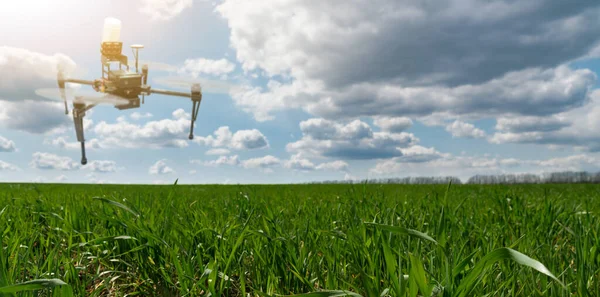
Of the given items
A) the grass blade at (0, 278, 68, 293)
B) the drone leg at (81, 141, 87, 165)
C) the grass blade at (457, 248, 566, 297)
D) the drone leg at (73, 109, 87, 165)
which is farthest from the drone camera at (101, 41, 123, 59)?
the grass blade at (457, 248, 566, 297)

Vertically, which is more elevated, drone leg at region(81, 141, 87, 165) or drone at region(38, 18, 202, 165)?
drone at region(38, 18, 202, 165)

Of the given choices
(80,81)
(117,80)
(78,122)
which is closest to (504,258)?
(117,80)

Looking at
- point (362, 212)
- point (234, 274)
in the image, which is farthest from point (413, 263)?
point (362, 212)

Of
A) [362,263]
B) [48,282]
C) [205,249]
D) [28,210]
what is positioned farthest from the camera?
[28,210]

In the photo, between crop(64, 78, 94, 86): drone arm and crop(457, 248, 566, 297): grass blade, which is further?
crop(64, 78, 94, 86): drone arm

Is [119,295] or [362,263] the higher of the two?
[362,263]

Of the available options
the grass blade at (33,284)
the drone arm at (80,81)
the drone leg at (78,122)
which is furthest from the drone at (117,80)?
the grass blade at (33,284)

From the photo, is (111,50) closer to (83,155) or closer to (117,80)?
Result: (117,80)

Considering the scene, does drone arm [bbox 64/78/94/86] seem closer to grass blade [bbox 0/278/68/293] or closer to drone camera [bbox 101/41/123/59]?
drone camera [bbox 101/41/123/59]

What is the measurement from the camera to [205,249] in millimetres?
2178

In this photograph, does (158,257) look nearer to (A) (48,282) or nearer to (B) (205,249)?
(B) (205,249)

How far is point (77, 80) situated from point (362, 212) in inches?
1135

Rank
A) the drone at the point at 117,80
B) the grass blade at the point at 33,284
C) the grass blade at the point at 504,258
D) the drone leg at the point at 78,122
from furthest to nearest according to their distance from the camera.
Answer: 1. the drone leg at the point at 78,122
2. the drone at the point at 117,80
3. the grass blade at the point at 33,284
4. the grass blade at the point at 504,258

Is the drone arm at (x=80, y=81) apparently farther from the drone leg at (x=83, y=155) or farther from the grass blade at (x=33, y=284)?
the grass blade at (x=33, y=284)
